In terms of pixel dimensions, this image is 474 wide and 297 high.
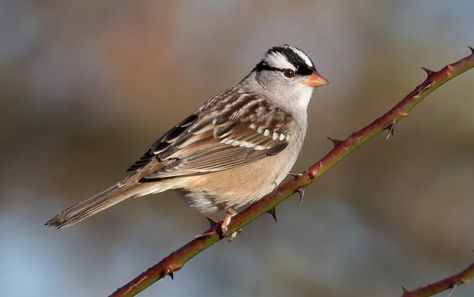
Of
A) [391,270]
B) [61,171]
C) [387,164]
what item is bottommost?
[391,270]

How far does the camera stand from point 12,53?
9570mm

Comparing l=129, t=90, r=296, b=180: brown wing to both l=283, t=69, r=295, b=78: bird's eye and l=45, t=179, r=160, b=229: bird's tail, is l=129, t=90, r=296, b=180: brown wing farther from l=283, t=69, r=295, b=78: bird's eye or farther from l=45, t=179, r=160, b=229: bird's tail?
l=283, t=69, r=295, b=78: bird's eye

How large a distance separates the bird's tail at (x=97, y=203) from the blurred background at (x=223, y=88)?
3592 mm

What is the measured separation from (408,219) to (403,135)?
853mm

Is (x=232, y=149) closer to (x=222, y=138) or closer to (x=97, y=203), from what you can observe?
(x=222, y=138)

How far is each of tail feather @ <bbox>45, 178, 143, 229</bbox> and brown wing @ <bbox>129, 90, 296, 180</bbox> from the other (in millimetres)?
149

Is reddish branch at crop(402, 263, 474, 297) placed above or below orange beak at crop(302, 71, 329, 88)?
below

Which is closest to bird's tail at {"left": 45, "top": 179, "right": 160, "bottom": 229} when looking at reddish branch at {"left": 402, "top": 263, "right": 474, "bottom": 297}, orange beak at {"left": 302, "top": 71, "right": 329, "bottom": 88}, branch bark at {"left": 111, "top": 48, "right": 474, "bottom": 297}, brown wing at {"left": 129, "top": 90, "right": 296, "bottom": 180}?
brown wing at {"left": 129, "top": 90, "right": 296, "bottom": 180}

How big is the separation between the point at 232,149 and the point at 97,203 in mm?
1285

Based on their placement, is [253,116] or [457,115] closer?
[253,116]

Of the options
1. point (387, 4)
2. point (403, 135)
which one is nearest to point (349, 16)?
point (387, 4)

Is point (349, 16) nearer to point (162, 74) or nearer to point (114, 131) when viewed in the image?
point (162, 74)

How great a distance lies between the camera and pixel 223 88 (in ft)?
30.2

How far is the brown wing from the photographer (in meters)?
5.42
